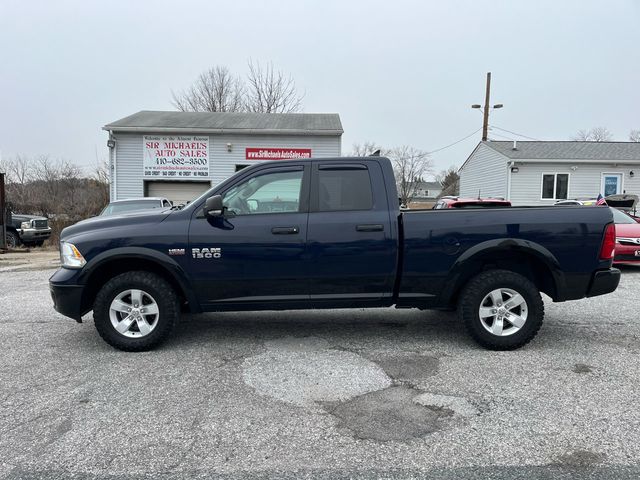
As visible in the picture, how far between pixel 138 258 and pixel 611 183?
22.8 m

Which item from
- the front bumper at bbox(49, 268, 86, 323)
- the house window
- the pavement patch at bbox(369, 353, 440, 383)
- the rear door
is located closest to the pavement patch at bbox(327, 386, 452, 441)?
the pavement patch at bbox(369, 353, 440, 383)

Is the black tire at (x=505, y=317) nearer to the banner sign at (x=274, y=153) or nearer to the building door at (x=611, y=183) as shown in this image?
the banner sign at (x=274, y=153)

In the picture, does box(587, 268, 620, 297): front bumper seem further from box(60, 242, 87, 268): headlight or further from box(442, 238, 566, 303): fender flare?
box(60, 242, 87, 268): headlight

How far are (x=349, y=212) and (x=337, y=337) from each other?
1.44 metres

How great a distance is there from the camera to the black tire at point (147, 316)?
14.2 feet

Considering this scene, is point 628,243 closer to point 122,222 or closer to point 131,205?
point 122,222

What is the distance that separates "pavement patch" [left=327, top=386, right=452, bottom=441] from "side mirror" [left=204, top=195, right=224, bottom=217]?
2.04 m

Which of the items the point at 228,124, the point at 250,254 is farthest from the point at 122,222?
the point at 228,124

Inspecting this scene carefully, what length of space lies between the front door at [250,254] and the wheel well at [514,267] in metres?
1.62

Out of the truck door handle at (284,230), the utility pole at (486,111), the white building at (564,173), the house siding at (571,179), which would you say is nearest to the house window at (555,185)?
the white building at (564,173)

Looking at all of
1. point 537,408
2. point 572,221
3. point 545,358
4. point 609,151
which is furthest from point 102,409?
point 609,151

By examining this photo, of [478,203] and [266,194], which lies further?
[478,203]

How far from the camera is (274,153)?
16.7 meters

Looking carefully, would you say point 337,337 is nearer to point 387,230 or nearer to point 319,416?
point 387,230
